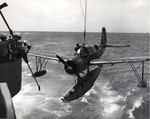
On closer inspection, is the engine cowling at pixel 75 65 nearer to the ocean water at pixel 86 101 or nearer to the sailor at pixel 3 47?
the ocean water at pixel 86 101

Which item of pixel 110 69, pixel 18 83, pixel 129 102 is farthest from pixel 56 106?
pixel 110 69

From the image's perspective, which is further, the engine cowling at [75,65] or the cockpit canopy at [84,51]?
the cockpit canopy at [84,51]

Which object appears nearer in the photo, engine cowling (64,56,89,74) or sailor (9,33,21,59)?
sailor (9,33,21,59)

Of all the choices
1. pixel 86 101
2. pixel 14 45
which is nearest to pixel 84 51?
pixel 14 45

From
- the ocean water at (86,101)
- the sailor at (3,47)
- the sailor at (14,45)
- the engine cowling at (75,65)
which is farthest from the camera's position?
the ocean water at (86,101)

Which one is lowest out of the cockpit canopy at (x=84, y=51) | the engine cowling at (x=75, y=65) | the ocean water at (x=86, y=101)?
the ocean water at (x=86, y=101)

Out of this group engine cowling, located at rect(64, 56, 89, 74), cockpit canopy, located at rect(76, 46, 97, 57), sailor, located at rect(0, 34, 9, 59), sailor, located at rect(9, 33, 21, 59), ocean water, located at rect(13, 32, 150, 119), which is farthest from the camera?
ocean water, located at rect(13, 32, 150, 119)

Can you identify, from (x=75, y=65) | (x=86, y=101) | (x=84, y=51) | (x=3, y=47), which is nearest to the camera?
(x=3, y=47)

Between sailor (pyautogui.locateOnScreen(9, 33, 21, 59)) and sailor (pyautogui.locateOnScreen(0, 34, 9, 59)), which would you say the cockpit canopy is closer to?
sailor (pyautogui.locateOnScreen(9, 33, 21, 59))

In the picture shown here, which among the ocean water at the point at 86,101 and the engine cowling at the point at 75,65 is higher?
the engine cowling at the point at 75,65

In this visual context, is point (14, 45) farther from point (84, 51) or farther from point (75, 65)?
point (84, 51)

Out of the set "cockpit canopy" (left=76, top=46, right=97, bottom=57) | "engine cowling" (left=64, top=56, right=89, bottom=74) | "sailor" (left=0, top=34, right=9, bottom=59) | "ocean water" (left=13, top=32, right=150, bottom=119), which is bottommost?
"ocean water" (left=13, top=32, right=150, bottom=119)

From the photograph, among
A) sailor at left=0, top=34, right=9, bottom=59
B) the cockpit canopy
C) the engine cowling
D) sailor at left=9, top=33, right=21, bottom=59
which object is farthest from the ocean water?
sailor at left=0, top=34, right=9, bottom=59

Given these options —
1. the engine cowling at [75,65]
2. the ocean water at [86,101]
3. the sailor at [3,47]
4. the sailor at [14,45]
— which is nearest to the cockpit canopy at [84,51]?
the engine cowling at [75,65]
